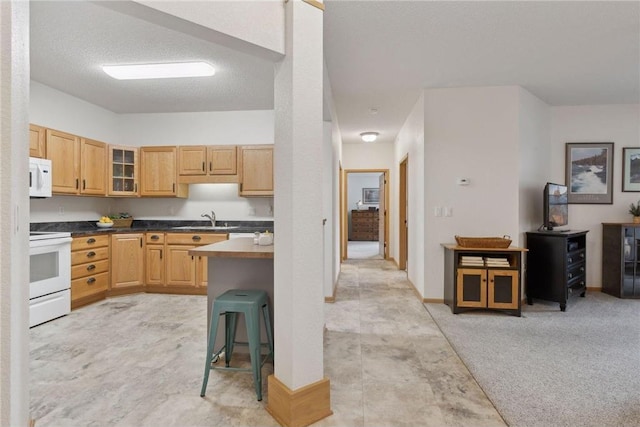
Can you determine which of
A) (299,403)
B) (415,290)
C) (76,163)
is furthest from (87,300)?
(415,290)

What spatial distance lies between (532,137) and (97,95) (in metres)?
5.49

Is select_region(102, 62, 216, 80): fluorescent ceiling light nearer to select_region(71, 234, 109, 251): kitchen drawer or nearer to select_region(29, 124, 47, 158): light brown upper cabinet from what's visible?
select_region(29, 124, 47, 158): light brown upper cabinet

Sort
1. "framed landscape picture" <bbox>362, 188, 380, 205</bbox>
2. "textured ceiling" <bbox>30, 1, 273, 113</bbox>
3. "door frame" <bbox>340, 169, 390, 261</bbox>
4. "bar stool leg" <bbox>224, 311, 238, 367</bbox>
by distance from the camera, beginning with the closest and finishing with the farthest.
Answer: "bar stool leg" <bbox>224, 311, 238, 367</bbox> → "textured ceiling" <bbox>30, 1, 273, 113</bbox> → "door frame" <bbox>340, 169, 390, 261</bbox> → "framed landscape picture" <bbox>362, 188, 380, 205</bbox>

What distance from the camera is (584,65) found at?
3389 mm

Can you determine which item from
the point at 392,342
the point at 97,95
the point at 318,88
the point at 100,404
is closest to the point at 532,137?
the point at 392,342

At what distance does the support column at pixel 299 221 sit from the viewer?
1754 mm

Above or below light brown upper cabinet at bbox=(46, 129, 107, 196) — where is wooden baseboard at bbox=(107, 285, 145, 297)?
below

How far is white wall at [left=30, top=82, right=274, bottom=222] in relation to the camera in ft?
15.5

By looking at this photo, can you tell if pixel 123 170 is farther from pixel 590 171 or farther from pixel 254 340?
pixel 590 171

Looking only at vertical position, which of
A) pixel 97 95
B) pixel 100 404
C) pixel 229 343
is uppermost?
pixel 97 95

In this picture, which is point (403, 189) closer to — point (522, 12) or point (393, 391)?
point (522, 12)

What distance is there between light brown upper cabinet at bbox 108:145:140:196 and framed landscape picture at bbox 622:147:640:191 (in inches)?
268

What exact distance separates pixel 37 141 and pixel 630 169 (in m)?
7.39

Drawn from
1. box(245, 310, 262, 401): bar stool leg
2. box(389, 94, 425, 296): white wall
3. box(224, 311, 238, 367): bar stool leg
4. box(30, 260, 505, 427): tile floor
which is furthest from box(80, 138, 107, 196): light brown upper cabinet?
box(389, 94, 425, 296): white wall
